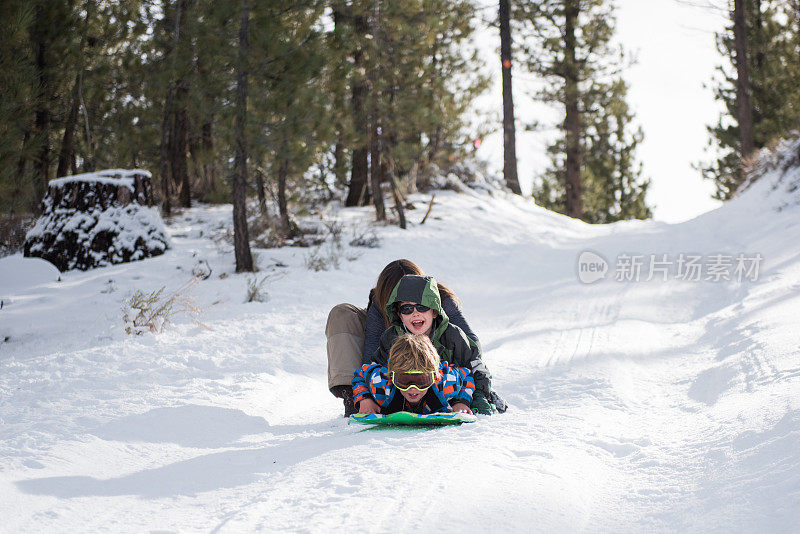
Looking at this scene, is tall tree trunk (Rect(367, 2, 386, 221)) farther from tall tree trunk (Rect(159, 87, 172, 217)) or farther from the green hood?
the green hood

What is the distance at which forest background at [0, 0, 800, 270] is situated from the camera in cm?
847

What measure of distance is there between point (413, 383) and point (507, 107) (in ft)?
54.5

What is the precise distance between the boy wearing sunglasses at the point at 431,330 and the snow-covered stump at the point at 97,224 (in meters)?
6.31

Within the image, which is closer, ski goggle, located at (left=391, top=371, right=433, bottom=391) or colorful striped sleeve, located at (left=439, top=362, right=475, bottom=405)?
ski goggle, located at (left=391, top=371, right=433, bottom=391)

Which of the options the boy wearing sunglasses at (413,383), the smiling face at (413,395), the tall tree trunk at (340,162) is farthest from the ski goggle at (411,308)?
the tall tree trunk at (340,162)

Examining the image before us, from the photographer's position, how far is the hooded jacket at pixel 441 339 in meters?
3.64

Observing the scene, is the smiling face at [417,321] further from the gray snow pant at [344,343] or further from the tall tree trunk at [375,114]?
the tall tree trunk at [375,114]

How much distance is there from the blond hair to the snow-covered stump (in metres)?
A: 6.64

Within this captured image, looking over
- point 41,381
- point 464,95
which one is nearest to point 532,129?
point 464,95

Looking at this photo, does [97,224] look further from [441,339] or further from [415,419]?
[415,419]

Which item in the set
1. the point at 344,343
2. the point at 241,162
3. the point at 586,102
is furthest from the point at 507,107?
the point at 344,343

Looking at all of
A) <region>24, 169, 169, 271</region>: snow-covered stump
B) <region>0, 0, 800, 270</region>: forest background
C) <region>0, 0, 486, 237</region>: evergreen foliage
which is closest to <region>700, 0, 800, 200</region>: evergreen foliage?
<region>0, 0, 800, 270</region>: forest background

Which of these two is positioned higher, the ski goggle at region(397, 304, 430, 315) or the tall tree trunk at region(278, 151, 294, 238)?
the tall tree trunk at region(278, 151, 294, 238)

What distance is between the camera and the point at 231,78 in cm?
854
